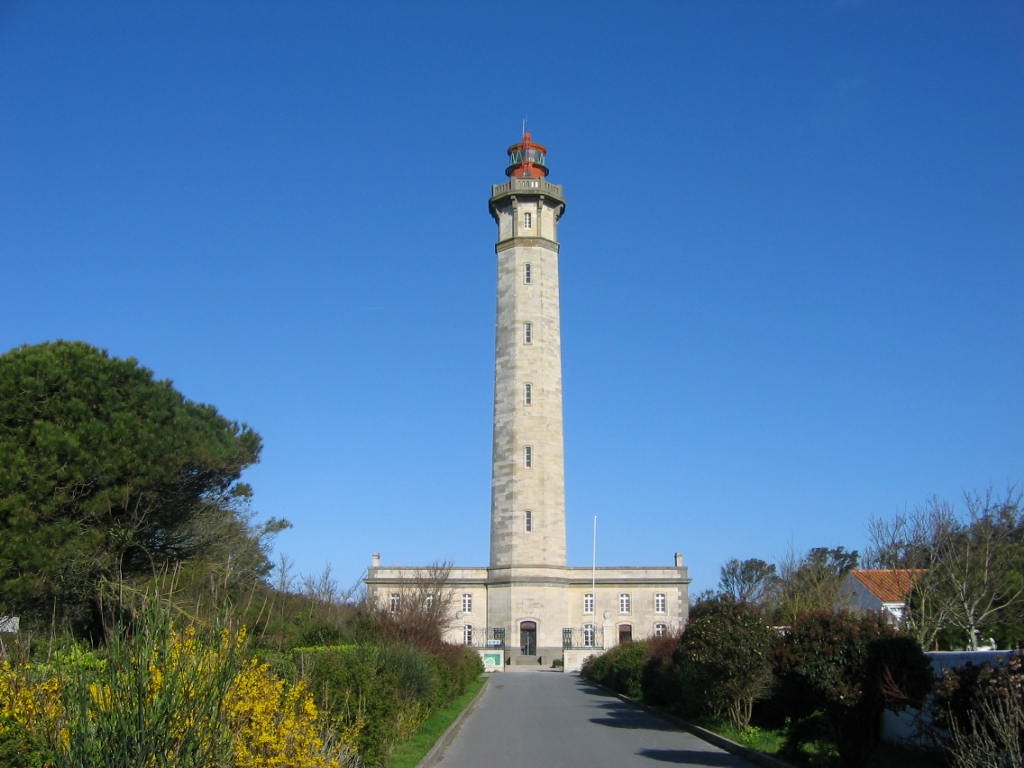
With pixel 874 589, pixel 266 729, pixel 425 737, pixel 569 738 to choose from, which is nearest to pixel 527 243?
pixel 874 589

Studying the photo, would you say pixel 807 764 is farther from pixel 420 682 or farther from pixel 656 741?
pixel 420 682

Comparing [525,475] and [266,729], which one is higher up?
[525,475]

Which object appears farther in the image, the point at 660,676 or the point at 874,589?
the point at 874,589

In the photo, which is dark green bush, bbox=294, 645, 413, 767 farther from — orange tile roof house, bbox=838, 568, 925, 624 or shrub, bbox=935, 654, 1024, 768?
orange tile roof house, bbox=838, 568, 925, 624

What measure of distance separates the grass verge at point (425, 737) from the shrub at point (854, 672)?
541 centimetres

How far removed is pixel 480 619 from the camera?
1961 inches

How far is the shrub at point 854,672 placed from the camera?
11617mm

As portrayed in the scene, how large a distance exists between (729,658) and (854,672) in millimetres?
5256

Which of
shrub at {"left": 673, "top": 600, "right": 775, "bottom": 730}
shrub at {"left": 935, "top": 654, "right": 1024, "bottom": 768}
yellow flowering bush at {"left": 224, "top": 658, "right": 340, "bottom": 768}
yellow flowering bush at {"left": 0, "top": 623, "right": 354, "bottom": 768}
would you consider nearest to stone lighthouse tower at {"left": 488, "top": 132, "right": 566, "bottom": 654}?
shrub at {"left": 673, "top": 600, "right": 775, "bottom": 730}

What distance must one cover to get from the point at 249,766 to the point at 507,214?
43.6 meters

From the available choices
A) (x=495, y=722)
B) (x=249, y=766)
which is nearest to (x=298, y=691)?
(x=249, y=766)

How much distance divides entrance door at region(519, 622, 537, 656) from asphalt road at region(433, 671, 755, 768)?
65.3 ft

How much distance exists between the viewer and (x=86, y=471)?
19.8 metres

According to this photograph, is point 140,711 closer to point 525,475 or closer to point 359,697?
point 359,697
